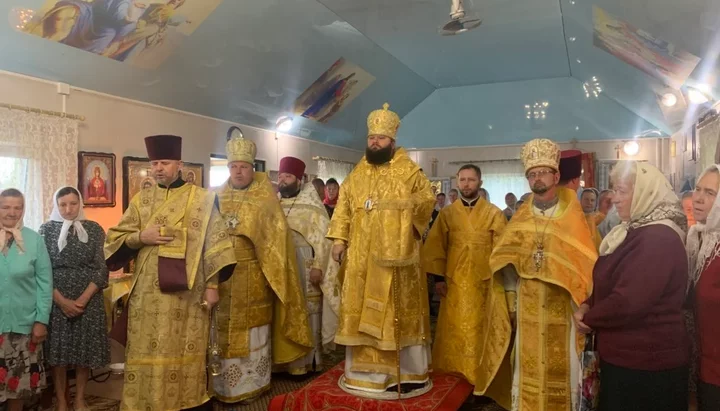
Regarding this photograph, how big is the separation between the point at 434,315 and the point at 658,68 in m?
4.26

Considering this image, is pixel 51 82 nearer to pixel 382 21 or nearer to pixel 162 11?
pixel 162 11

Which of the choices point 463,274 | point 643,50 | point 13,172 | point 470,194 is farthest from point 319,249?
point 643,50

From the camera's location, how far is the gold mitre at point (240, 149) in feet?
14.7

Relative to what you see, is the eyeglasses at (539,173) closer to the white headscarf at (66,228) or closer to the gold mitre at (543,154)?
the gold mitre at (543,154)

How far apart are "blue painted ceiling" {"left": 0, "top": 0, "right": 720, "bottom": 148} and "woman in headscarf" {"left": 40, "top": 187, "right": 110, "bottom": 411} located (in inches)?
70.0

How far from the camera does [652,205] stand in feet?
7.94

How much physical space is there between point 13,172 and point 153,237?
7.88ft

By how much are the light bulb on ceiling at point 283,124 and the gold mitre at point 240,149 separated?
4338mm

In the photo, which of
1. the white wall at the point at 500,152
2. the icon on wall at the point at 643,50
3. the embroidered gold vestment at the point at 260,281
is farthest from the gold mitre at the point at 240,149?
the white wall at the point at 500,152

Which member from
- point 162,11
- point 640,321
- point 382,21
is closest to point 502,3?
point 382,21

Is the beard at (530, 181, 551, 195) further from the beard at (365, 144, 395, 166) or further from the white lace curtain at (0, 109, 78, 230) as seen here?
the white lace curtain at (0, 109, 78, 230)

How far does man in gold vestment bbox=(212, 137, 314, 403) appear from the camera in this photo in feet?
13.8

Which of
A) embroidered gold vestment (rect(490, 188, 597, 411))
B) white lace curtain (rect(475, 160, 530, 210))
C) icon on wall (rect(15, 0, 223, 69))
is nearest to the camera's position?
embroidered gold vestment (rect(490, 188, 597, 411))

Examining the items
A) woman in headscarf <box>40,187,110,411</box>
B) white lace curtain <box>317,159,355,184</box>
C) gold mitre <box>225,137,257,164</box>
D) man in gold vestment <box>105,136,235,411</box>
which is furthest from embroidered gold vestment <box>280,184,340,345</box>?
white lace curtain <box>317,159,355,184</box>
